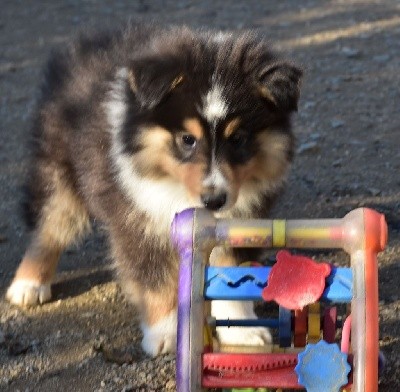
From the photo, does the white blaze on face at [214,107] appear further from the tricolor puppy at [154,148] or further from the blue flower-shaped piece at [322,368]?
the blue flower-shaped piece at [322,368]

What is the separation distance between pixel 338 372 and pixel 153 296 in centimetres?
130

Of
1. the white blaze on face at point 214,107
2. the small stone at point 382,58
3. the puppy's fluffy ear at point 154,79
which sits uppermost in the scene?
the puppy's fluffy ear at point 154,79

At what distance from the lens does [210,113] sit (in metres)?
3.31

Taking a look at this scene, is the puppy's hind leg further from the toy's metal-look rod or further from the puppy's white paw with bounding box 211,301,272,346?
the toy's metal-look rod

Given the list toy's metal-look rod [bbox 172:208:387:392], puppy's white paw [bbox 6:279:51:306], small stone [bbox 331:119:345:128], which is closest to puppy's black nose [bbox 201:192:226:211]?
toy's metal-look rod [bbox 172:208:387:392]

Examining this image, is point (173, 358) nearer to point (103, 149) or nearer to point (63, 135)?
point (103, 149)

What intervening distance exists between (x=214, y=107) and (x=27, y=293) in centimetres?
147

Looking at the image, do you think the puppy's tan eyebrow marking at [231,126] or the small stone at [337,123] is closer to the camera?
the puppy's tan eyebrow marking at [231,126]

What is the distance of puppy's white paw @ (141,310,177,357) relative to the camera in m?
3.69

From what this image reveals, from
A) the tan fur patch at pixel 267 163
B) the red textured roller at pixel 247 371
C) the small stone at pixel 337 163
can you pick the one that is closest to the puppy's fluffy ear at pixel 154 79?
the tan fur patch at pixel 267 163

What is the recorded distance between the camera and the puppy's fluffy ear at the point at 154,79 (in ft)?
11.0

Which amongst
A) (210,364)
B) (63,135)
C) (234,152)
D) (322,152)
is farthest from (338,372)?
(322,152)

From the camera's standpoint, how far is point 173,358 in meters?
3.64

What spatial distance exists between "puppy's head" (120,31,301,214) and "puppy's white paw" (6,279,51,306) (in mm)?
986
